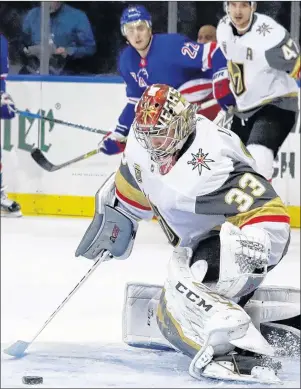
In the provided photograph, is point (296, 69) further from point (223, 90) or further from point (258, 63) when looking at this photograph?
point (223, 90)

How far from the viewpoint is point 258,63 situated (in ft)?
15.6

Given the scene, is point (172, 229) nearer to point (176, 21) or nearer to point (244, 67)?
point (244, 67)

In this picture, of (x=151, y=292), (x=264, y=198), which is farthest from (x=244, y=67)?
(x=264, y=198)

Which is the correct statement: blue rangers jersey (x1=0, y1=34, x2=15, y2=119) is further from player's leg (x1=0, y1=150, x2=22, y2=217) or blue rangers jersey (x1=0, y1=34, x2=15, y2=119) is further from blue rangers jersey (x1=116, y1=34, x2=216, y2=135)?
blue rangers jersey (x1=116, y1=34, x2=216, y2=135)

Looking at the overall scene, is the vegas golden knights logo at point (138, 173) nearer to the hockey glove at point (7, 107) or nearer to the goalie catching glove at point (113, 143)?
the goalie catching glove at point (113, 143)

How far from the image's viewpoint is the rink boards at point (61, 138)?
5973 millimetres

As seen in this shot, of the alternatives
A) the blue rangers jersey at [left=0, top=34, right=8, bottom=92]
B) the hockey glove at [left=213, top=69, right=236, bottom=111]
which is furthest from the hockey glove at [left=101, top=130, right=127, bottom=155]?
the blue rangers jersey at [left=0, top=34, right=8, bottom=92]

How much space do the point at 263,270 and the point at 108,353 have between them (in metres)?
0.52

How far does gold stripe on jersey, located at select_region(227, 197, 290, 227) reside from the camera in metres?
2.69

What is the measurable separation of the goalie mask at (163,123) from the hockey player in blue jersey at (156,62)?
99.1 inches

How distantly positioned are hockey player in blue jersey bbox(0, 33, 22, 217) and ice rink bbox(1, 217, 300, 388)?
8 cm

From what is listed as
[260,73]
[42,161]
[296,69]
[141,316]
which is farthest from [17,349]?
[42,161]

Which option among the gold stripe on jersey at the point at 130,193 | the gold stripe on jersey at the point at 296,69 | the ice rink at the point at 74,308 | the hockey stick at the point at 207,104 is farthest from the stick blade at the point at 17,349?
the hockey stick at the point at 207,104

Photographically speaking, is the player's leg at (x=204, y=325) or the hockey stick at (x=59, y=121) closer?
the player's leg at (x=204, y=325)
